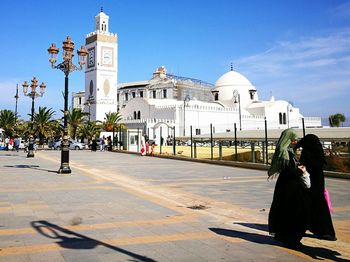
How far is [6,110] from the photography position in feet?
198

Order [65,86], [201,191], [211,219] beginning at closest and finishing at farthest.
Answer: [211,219] < [201,191] < [65,86]

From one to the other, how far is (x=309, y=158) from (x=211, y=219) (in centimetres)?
233

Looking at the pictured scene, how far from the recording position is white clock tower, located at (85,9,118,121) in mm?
80188

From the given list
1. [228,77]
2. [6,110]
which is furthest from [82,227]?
[228,77]

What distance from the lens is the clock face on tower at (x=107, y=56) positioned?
267 feet

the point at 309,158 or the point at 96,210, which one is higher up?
the point at 309,158

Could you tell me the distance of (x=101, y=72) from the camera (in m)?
80.9

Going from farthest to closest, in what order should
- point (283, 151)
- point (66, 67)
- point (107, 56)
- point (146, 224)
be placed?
point (107, 56) < point (66, 67) < point (146, 224) < point (283, 151)

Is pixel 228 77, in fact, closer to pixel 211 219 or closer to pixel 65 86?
pixel 65 86

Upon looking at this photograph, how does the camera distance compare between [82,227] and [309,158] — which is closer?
[309,158]

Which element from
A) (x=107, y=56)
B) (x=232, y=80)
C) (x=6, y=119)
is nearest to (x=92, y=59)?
(x=107, y=56)

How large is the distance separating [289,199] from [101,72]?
259 ft

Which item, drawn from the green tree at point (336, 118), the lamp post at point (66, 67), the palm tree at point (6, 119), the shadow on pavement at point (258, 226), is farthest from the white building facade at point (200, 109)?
the shadow on pavement at point (258, 226)

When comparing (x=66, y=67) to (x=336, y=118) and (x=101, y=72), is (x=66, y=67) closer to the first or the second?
(x=101, y=72)
